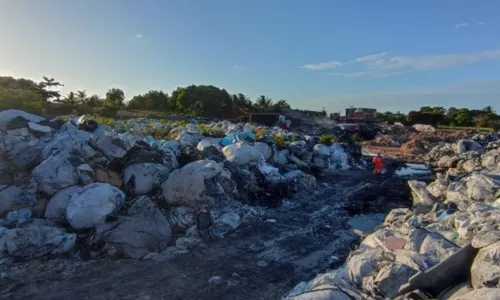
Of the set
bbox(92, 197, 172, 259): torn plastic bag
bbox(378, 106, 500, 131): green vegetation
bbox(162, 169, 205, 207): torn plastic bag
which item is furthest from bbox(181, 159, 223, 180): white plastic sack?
bbox(378, 106, 500, 131): green vegetation

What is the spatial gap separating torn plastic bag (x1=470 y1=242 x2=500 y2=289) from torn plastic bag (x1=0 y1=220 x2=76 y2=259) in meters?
4.60

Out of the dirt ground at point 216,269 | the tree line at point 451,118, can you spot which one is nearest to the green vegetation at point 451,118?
the tree line at point 451,118

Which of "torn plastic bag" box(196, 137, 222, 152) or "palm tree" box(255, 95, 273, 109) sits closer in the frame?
"torn plastic bag" box(196, 137, 222, 152)

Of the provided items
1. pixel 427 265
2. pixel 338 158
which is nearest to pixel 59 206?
pixel 427 265

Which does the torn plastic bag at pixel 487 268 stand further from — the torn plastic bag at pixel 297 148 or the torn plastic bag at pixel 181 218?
the torn plastic bag at pixel 297 148

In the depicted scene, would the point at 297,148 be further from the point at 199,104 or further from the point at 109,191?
the point at 199,104

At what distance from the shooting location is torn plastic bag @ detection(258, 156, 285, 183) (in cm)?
820

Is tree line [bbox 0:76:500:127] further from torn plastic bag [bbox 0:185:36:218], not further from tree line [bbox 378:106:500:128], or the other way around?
torn plastic bag [bbox 0:185:36:218]

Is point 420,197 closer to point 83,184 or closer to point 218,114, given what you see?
point 83,184

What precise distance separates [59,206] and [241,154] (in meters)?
4.10

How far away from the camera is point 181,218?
Answer: 5.54 metres

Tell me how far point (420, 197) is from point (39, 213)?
6310 mm

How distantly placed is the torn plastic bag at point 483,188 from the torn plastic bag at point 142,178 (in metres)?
5.00

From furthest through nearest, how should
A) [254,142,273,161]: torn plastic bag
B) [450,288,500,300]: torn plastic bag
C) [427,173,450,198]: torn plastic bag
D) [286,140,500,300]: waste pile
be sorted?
[254,142,273,161]: torn plastic bag, [427,173,450,198]: torn plastic bag, [286,140,500,300]: waste pile, [450,288,500,300]: torn plastic bag
